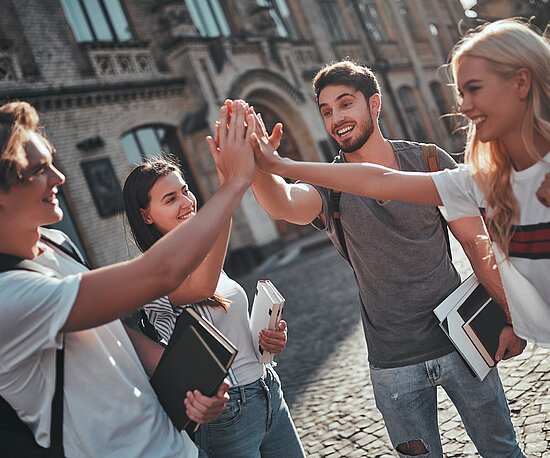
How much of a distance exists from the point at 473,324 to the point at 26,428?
1.61m

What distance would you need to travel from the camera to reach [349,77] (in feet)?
7.70

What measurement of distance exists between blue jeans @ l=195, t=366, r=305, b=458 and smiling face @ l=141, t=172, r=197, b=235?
28.4 inches

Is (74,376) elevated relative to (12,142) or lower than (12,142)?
lower

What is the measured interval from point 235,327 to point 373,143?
1029mm

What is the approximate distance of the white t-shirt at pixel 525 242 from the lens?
1572 mm

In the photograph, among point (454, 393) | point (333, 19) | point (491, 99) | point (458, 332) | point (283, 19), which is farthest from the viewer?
point (333, 19)

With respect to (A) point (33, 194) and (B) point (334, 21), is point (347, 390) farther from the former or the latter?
(B) point (334, 21)

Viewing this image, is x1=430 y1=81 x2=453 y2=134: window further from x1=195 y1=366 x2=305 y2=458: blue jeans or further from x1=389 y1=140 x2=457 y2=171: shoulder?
x1=195 y1=366 x2=305 y2=458: blue jeans

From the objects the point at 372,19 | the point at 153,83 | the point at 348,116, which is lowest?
the point at 348,116

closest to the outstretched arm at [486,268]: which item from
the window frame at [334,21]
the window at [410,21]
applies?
the window frame at [334,21]

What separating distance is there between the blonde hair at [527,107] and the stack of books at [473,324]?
1.56 ft

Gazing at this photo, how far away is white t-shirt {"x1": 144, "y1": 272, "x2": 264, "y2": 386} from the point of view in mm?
2008

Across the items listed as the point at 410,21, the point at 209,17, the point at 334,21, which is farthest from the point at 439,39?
the point at 209,17

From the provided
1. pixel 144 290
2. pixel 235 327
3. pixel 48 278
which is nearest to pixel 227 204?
pixel 144 290
